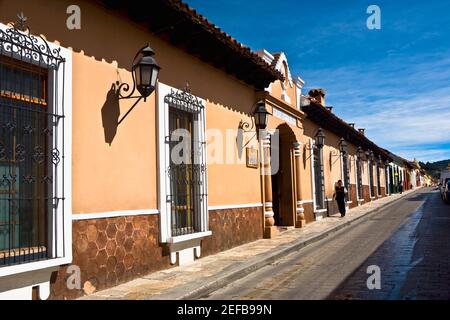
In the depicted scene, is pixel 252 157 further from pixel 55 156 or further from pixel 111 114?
pixel 55 156

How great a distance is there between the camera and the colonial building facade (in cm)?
500

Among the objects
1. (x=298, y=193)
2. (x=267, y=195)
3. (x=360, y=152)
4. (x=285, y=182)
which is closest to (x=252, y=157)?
(x=267, y=195)

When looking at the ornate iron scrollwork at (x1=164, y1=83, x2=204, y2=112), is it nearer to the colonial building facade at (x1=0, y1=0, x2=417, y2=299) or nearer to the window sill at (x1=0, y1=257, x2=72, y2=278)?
the colonial building facade at (x1=0, y1=0, x2=417, y2=299)

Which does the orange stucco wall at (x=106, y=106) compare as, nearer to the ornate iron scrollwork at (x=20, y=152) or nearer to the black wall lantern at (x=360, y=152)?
the ornate iron scrollwork at (x=20, y=152)

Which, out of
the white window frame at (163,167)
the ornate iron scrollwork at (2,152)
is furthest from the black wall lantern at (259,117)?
the ornate iron scrollwork at (2,152)

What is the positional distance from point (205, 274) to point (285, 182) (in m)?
7.61

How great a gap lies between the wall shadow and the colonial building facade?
20 millimetres

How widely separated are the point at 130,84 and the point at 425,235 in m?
8.36

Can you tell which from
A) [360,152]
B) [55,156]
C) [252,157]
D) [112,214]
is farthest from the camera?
[360,152]

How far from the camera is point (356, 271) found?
23.0 feet

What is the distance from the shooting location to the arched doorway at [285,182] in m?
13.9

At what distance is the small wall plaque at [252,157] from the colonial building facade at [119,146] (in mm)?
51

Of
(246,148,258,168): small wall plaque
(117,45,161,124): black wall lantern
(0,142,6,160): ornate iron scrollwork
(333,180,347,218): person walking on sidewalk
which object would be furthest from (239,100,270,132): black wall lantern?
(333,180,347,218): person walking on sidewalk

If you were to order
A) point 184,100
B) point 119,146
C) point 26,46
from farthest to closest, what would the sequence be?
point 184,100, point 119,146, point 26,46
